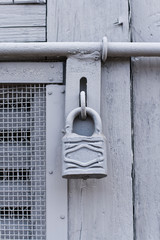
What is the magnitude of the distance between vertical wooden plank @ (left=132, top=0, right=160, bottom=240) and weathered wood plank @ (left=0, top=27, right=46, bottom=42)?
23cm

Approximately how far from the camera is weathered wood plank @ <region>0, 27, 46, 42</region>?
3.76 ft

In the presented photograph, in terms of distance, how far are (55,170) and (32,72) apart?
246 millimetres

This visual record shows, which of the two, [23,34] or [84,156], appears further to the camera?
[23,34]

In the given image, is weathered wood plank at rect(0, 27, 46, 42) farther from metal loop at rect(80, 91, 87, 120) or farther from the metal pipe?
metal loop at rect(80, 91, 87, 120)

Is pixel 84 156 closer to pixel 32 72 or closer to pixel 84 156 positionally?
pixel 84 156

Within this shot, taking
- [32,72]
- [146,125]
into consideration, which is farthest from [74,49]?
[146,125]

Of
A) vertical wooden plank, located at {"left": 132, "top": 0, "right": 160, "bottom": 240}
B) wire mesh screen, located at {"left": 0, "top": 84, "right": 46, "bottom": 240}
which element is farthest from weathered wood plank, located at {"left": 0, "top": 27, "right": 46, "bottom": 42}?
vertical wooden plank, located at {"left": 132, "top": 0, "right": 160, "bottom": 240}

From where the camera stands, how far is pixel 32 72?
113cm

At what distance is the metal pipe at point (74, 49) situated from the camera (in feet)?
3.61

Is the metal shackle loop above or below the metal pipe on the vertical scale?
below

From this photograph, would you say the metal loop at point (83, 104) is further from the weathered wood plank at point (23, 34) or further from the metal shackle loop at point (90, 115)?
the weathered wood plank at point (23, 34)

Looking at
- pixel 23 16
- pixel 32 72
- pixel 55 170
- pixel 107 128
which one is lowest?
pixel 55 170

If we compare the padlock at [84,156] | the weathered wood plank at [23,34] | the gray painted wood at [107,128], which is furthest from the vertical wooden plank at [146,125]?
the weathered wood plank at [23,34]

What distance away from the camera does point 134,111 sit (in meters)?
1.13
